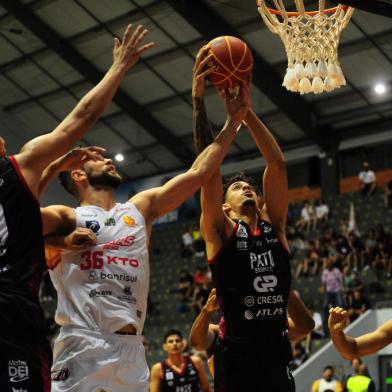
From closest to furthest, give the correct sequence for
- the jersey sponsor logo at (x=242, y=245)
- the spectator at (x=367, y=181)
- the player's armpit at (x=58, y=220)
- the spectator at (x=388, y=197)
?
the player's armpit at (x=58, y=220) → the jersey sponsor logo at (x=242, y=245) → the spectator at (x=388, y=197) → the spectator at (x=367, y=181)

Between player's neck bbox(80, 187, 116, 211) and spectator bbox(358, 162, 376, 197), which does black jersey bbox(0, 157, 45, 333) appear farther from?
spectator bbox(358, 162, 376, 197)

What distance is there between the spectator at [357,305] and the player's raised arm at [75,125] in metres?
14.5

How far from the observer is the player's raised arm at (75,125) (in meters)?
3.61

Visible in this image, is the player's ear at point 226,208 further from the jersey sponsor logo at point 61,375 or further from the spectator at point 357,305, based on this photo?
the spectator at point 357,305

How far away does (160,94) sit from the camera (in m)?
24.4

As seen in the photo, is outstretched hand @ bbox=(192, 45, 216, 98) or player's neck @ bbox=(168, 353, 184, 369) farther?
player's neck @ bbox=(168, 353, 184, 369)

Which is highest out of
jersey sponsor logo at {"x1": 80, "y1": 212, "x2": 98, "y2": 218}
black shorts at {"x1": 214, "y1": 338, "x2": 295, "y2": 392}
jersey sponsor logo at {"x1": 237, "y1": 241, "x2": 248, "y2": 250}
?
jersey sponsor logo at {"x1": 80, "y1": 212, "x2": 98, "y2": 218}

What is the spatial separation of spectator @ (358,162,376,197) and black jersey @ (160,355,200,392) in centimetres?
1520

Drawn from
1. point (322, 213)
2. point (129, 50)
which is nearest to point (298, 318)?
point (129, 50)

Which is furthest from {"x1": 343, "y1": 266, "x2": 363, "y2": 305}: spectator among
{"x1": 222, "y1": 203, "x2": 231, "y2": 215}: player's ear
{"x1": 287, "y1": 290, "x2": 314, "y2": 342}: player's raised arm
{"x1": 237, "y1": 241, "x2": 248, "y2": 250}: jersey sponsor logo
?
{"x1": 237, "y1": 241, "x2": 248, "y2": 250}: jersey sponsor logo

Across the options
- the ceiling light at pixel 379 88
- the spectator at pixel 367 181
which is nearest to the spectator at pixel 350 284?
the spectator at pixel 367 181

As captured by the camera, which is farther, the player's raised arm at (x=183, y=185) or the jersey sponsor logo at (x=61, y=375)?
the player's raised arm at (x=183, y=185)

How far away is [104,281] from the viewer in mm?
4559

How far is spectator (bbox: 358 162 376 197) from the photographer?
23.0 metres
